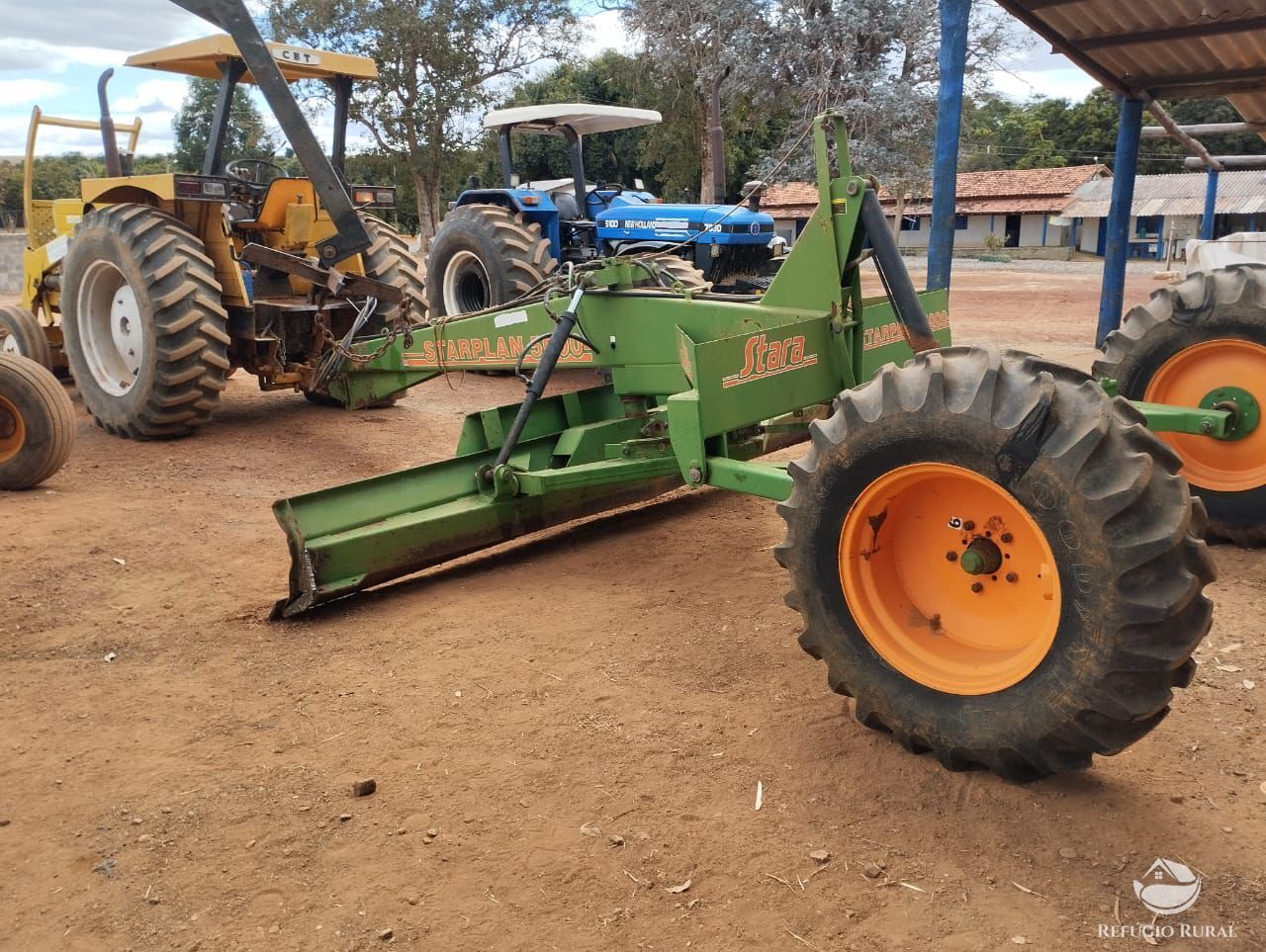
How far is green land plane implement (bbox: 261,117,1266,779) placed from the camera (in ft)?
9.02

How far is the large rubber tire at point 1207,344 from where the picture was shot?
4973mm

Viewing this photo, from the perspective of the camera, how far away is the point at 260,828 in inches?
116

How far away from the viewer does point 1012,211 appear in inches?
1750

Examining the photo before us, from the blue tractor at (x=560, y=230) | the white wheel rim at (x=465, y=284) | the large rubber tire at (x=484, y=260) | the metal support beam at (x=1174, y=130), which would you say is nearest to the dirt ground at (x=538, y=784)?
the large rubber tire at (x=484, y=260)

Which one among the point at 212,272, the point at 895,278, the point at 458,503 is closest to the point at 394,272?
the point at 212,272

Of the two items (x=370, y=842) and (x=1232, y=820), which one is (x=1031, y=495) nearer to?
(x=1232, y=820)

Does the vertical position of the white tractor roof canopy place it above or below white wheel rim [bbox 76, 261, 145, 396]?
above

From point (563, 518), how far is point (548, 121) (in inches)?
279

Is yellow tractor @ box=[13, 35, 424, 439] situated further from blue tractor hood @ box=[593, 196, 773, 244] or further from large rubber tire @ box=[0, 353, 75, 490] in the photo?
blue tractor hood @ box=[593, 196, 773, 244]

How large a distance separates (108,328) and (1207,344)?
7.63 m

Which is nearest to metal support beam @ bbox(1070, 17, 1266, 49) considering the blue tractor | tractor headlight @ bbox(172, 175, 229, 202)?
the blue tractor

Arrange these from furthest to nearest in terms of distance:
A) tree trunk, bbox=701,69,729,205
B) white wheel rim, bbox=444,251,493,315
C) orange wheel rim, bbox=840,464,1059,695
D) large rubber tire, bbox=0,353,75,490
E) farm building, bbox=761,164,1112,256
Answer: farm building, bbox=761,164,1112,256, tree trunk, bbox=701,69,729,205, white wheel rim, bbox=444,251,493,315, large rubber tire, bbox=0,353,75,490, orange wheel rim, bbox=840,464,1059,695

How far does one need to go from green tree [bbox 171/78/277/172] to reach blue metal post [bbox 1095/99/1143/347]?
2281 cm

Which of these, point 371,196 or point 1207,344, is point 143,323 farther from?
point 1207,344
